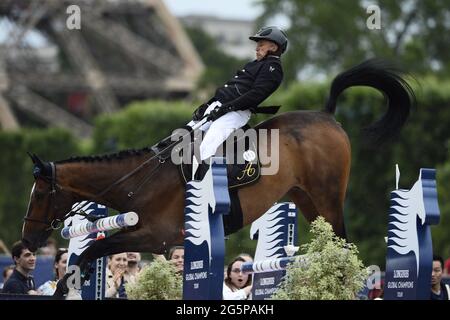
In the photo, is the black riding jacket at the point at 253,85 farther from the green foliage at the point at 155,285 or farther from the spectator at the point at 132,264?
the spectator at the point at 132,264

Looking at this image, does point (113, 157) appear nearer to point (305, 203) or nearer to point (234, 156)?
point (234, 156)

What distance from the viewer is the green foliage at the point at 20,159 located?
3641 cm

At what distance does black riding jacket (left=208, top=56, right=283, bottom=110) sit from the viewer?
11.6m

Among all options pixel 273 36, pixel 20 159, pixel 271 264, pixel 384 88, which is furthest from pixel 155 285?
pixel 20 159

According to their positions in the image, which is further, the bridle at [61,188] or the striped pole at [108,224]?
the bridle at [61,188]

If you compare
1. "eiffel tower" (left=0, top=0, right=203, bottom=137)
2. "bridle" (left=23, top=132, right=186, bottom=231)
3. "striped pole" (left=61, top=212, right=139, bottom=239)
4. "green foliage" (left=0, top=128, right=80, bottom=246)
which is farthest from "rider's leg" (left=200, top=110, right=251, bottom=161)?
"eiffel tower" (left=0, top=0, right=203, bottom=137)

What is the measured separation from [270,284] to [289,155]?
1.45 meters

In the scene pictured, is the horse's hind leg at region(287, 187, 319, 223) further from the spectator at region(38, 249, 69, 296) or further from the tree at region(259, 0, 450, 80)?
the tree at region(259, 0, 450, 80)

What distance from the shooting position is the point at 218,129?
11.6m

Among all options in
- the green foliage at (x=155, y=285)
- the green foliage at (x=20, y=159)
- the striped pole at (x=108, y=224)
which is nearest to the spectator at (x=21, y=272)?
the striped pole at (x=108, y=224)

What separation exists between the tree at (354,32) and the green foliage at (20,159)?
13027 mm

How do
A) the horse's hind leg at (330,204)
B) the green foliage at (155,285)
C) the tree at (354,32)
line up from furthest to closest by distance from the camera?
the tree at (354,32)
the horse's hind leg at (330,204)
the green foliage at (155,285)
